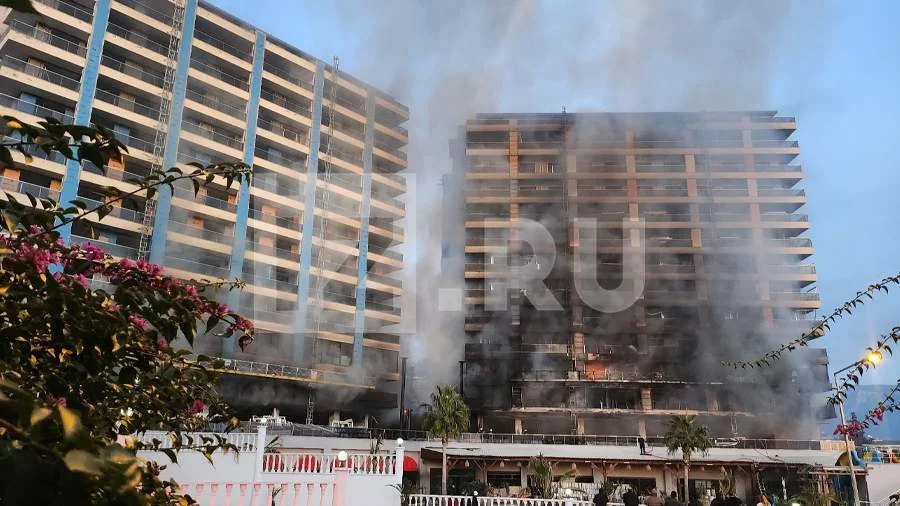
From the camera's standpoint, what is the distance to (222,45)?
34312mm

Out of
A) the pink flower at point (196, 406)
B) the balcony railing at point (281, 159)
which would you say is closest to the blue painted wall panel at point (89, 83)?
the balcony railing at point (281, 159)

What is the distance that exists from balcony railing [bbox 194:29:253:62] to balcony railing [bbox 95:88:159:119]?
5754 millimetres

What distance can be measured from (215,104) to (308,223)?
8.54 metres

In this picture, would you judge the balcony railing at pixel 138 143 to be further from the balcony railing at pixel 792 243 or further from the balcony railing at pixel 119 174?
the balcony railing at pixel 792 243

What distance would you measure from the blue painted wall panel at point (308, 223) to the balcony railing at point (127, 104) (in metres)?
9.19

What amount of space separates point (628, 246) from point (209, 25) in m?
29.6

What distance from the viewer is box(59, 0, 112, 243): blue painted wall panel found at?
25.9 m

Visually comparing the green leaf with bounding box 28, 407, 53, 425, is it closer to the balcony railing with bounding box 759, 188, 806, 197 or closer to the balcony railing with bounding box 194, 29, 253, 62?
the balcony railing with bounding box 194, 29, 253, 62

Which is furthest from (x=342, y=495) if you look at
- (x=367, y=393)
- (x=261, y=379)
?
(x=367, y=393)

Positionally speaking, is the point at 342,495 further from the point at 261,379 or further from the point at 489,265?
the point at 489,265

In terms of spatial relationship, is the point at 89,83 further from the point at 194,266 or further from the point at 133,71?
the point at 194,266

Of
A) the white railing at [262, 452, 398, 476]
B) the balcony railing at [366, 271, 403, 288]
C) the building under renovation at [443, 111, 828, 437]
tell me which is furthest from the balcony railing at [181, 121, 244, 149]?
the white railing at [262, 452, 398, 476]

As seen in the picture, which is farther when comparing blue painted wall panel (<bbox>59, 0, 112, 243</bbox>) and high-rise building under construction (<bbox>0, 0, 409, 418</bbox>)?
high-rise building under construction (<bbox>0, 0, 409, 418</bbox>)

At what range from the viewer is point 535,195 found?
41.2m
